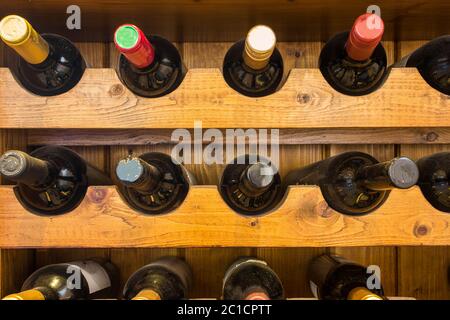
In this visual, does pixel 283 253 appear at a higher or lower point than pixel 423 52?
lower

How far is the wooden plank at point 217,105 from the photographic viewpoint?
620mm

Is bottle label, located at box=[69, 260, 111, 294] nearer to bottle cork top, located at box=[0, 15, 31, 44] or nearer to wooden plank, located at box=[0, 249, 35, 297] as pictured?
wooden plank, located at box=[0, 249, 35, 297]

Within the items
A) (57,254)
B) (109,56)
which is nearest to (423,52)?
(109,56)

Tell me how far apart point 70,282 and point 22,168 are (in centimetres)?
27

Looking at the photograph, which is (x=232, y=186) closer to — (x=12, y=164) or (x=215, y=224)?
(x=215, y=224)

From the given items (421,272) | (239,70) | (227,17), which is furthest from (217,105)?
(421,272)

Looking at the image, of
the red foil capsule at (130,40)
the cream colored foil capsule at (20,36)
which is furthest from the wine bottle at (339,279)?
the cream colored foil capsule at (20,36)

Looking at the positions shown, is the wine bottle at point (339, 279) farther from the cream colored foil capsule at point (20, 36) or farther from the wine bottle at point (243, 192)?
the cream colored foil capsule at point (20, 36)

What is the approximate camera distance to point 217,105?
0.62 m

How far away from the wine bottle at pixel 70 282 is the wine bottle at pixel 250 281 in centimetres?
26

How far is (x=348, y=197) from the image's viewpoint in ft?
2.16

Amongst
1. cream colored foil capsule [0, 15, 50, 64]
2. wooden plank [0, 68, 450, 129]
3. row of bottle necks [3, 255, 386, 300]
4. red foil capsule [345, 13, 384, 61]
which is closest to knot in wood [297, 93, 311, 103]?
wooden plank [0, 68, 450, 129]

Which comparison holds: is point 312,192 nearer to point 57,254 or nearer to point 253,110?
point 253,110

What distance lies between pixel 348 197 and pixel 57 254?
0.65 metres
